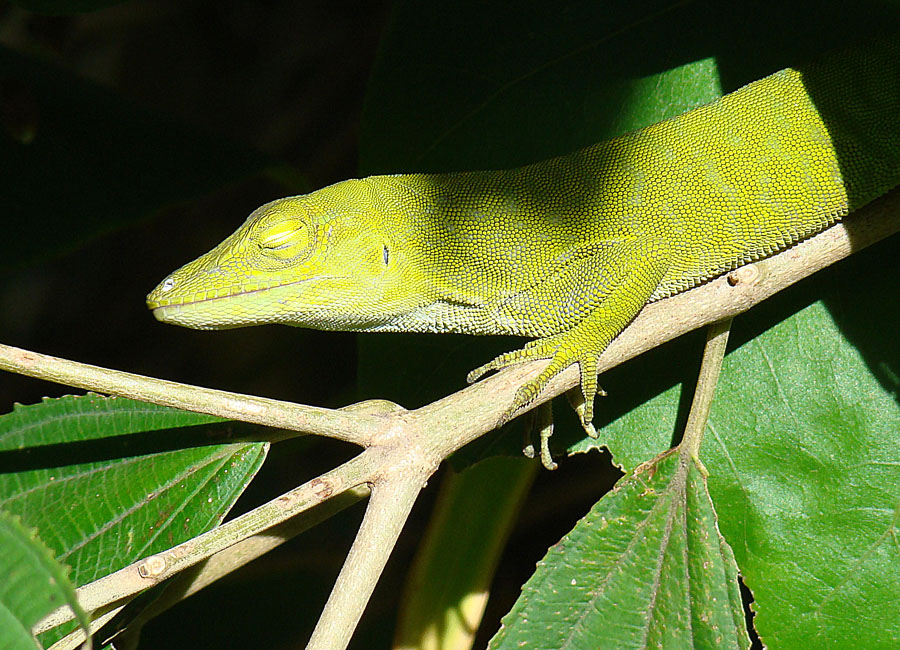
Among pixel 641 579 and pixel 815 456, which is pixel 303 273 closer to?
pixel 641 579

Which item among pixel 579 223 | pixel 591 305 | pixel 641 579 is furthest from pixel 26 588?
pixel 579 223

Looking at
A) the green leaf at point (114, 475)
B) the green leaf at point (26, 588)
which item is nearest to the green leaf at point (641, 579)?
the green leaf at point (114, 475)

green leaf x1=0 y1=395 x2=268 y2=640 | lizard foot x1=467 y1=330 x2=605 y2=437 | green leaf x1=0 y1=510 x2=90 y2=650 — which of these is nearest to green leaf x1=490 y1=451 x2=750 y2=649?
lizard foot x1=467 y1=330 x2=605 y2=437

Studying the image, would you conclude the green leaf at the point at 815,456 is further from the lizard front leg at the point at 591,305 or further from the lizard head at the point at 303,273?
the lizard head at the point at 303,273

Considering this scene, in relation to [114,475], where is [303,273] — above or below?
above

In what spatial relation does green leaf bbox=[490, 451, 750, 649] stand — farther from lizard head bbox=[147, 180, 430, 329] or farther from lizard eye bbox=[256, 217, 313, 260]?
lizard eye bbox=[256, 217, 313, 260]

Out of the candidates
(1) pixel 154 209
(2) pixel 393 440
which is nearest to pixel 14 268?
(1) pixel 154 209
